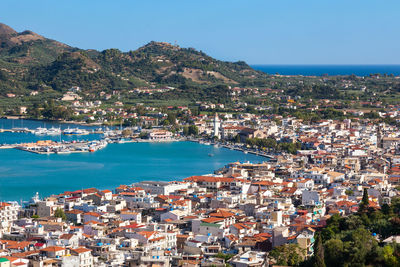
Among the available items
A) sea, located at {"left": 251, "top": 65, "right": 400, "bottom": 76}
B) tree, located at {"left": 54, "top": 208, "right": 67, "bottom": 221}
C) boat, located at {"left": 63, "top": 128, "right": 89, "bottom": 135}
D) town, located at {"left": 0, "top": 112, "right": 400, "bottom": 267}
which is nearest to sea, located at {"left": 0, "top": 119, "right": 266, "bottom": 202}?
town, located at {"left": 0, "top": 112, "right": 400, "bottom": 267}

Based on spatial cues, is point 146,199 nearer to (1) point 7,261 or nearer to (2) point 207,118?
(1) point 7,261

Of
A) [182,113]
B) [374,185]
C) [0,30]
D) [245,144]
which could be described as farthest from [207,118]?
[0,30]

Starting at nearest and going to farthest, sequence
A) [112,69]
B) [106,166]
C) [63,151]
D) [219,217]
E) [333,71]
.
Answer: [219,217] < [106,166] < [63,151] < [112,69] < [333,71]

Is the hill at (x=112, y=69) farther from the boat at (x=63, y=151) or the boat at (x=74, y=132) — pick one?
the boat at (x=63, y=151)

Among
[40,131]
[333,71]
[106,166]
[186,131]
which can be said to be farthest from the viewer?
[333,71]

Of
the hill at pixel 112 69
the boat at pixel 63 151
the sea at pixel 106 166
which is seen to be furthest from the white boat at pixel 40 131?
the hill at pixel 112 69

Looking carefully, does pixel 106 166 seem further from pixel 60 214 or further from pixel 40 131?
pixel 40 131

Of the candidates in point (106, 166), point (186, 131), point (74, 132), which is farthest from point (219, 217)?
point (74, 132)
